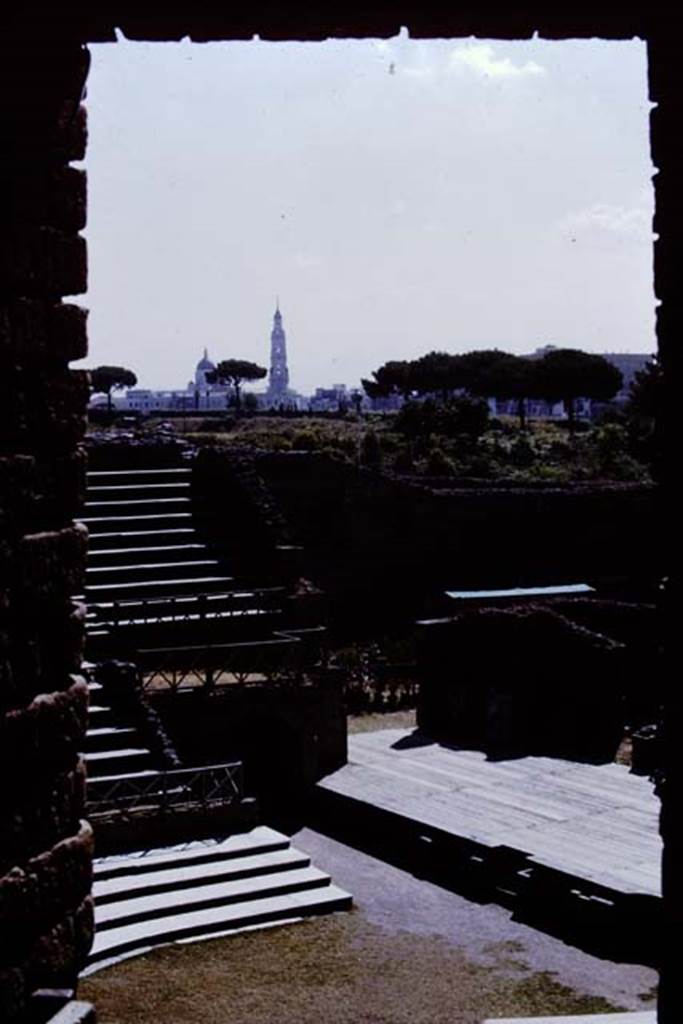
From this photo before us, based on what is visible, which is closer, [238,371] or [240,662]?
[240,662]

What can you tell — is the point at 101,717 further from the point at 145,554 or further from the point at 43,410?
the point at 43,410

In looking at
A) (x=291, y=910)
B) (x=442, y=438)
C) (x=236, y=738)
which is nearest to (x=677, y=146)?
(x=291, y=910)

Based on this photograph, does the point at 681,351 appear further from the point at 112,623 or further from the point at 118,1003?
the point at 112,623

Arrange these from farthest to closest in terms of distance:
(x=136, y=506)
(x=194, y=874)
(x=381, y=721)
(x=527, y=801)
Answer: (x=136, y=506) → (x=381, y=721) → (x=527, y=801) → (x=194, y=874)

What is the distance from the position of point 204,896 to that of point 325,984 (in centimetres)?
246

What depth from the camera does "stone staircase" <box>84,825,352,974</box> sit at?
1503cm

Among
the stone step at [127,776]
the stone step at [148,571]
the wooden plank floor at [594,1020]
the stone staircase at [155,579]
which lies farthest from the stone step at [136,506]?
the wooden plank floor at [594,1020]

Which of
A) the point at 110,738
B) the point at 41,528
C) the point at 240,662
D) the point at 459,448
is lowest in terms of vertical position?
the point at 110,738

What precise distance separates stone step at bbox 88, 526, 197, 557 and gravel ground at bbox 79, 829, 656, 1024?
10.7 meters

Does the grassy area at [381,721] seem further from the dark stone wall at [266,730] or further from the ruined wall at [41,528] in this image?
the ruined wall at [41,528]

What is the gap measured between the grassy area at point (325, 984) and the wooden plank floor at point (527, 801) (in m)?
1.78

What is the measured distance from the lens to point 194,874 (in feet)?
53.5

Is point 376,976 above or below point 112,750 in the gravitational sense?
below

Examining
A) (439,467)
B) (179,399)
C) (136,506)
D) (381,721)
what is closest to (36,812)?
(381,721)
